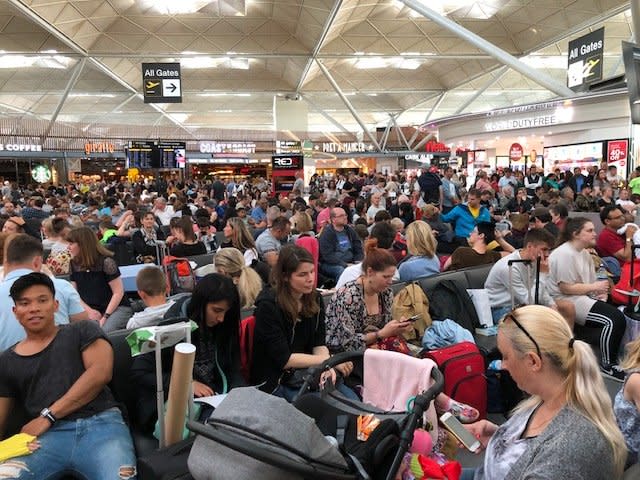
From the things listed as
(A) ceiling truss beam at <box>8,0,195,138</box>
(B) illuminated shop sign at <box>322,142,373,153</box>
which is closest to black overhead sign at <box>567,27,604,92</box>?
(A) ceiling truss beam at <box>8,0,195,138</box>

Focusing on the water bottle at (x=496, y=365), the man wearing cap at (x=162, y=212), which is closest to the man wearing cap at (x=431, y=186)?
the man wearing cap at (x=162, y=212)

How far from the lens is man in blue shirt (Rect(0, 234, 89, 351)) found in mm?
3418

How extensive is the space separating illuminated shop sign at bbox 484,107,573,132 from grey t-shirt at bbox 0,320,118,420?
2101 centimetres

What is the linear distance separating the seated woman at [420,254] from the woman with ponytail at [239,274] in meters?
1.73

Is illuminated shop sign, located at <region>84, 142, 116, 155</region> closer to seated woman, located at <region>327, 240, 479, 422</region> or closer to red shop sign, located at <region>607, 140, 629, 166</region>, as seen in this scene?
red shop sign, located at <region>607, 140, 629, 166</region>

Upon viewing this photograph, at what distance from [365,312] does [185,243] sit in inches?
150

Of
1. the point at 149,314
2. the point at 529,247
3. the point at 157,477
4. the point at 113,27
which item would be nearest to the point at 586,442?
the point at 157,477

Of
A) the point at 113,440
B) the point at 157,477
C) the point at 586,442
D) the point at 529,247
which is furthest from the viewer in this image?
the point at 529,247

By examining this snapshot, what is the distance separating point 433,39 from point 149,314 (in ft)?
99.7

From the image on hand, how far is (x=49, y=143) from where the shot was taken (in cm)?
3266

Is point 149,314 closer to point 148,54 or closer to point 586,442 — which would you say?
point 586,442

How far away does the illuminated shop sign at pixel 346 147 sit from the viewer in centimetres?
4203

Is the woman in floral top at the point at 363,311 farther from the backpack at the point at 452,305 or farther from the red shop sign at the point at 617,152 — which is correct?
the red shop sign at the point at 617,152

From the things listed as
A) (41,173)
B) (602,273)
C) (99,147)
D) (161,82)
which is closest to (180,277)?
(602,273)
